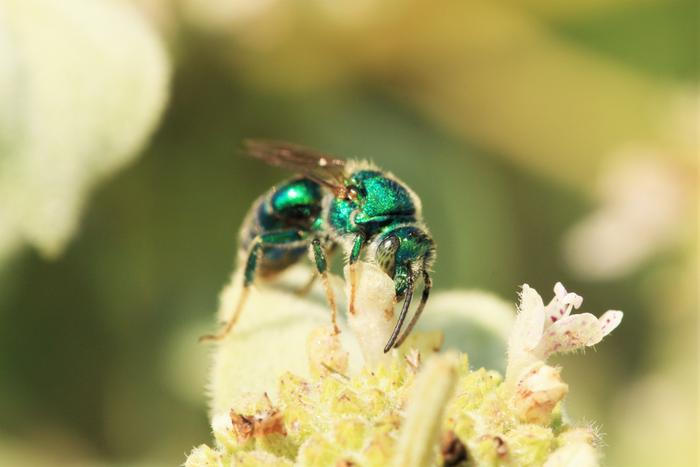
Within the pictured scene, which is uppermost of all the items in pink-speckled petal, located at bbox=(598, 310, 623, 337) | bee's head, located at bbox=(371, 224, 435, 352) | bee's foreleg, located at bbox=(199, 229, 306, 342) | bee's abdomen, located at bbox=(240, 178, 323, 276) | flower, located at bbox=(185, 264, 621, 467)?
bee's abdomen, located at bbox=(240, 178, 323, 276)

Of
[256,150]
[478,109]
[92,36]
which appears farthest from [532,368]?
[478,109]

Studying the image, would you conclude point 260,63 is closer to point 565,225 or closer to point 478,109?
point 478,109

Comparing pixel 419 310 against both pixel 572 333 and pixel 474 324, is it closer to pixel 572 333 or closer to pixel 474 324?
pixel 572 333

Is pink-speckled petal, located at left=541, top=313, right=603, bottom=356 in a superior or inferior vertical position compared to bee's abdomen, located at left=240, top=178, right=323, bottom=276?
inferior

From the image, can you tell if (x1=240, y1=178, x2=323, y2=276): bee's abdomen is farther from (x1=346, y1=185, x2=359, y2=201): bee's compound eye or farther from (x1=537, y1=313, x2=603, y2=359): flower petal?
(x1=537, y1=313, x2=603, y2=359): flower petal

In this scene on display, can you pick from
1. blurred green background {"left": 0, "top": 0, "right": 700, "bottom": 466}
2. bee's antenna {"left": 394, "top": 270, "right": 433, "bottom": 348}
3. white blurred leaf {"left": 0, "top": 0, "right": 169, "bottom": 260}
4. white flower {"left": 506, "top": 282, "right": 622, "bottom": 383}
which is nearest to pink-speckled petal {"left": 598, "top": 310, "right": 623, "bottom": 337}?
white flower {"left": 506, "top": 282, "right": 622, "bottom": 383}

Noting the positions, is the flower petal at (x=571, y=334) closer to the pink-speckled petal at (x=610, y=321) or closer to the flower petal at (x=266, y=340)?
the pink-speckled petal at (x=610, y=321)

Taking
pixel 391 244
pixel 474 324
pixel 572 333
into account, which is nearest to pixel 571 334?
pixel 572 333
